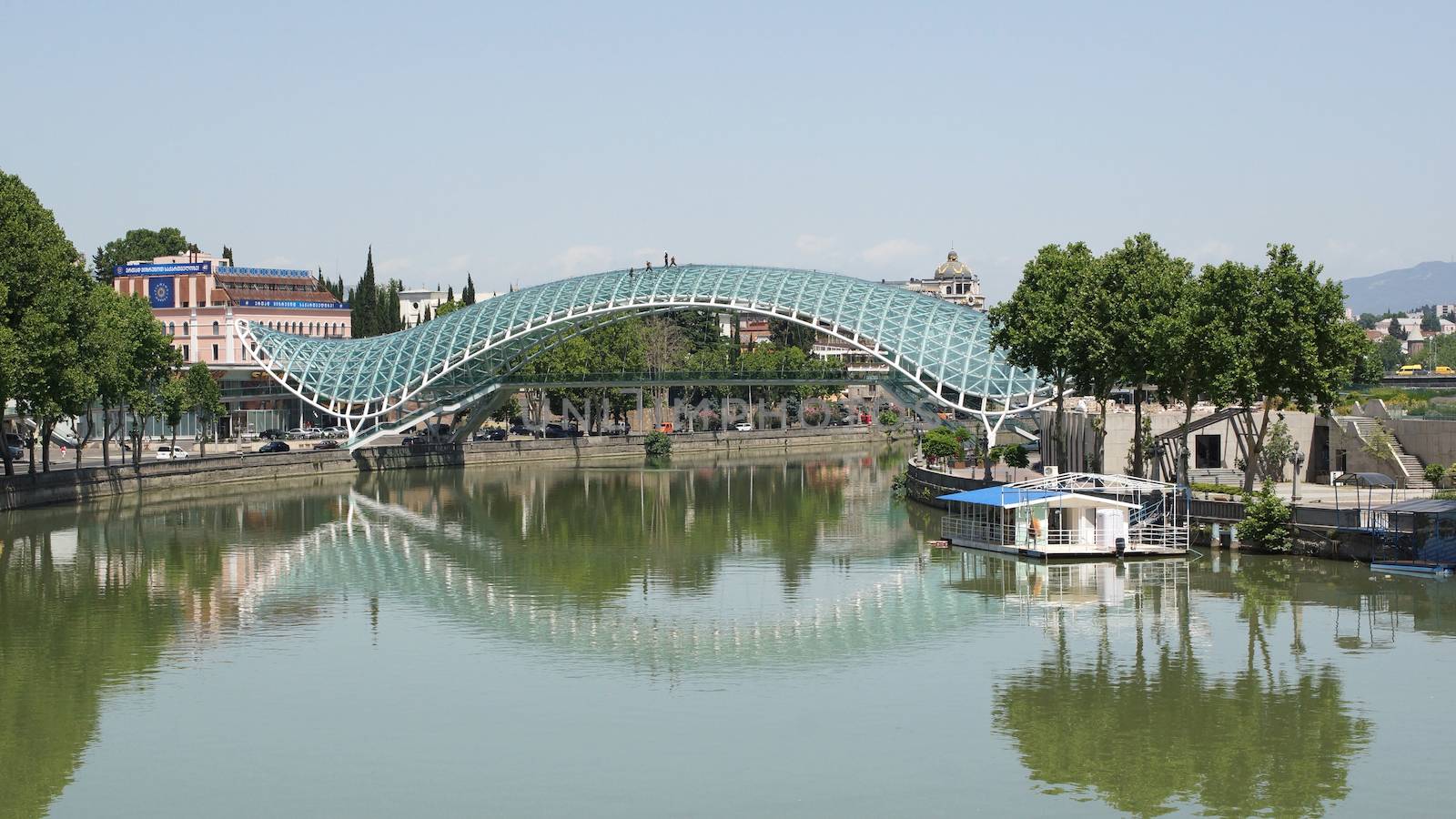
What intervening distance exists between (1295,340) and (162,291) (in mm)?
71133

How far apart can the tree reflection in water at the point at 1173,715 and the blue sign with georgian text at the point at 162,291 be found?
71.9 meters

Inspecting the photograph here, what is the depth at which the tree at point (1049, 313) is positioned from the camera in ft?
159

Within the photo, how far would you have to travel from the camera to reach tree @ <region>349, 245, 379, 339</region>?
11138cm

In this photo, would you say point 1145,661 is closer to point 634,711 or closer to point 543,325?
point 634,711

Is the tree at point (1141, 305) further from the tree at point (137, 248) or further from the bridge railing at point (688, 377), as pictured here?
the tree at point (137, 248)

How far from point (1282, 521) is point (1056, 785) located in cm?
1863

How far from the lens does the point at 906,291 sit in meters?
74.0

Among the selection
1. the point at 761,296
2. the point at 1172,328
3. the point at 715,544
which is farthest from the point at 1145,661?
the point at 761,296

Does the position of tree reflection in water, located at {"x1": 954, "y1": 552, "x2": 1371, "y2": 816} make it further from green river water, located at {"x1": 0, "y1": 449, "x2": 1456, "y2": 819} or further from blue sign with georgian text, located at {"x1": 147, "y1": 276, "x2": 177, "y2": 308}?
blue sign with georgian text, located at {"x1": 147, "y1": 276, "x2": 177, "y2": 308}

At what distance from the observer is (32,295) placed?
48938 mm

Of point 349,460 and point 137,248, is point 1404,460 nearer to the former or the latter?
point 349,460

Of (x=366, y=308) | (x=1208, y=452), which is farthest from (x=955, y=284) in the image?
(x=1208, y=452)

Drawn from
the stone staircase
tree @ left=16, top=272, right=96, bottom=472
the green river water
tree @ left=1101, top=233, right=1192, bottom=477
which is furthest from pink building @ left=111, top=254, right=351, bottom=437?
the stone staircase

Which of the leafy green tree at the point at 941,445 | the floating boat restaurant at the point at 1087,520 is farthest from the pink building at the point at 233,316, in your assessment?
the floating boat restaurant at the point at 1087,520
